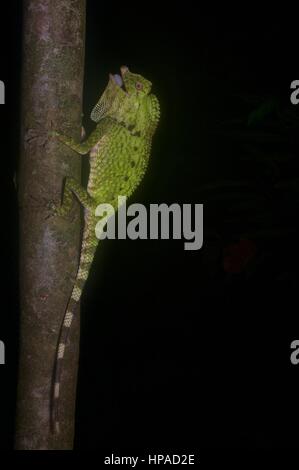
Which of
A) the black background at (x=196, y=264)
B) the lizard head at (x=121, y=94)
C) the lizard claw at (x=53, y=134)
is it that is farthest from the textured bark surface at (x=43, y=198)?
the black background at (x=196, y=264)

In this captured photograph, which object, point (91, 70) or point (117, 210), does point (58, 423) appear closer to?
point (117, 210)

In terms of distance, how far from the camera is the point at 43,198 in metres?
1.35

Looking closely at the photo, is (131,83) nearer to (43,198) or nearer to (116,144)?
(116,144)

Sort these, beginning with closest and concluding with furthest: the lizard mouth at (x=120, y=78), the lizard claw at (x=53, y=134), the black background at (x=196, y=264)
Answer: the lizard claw at (x=53, y=134), the lizard mouth at (x=120, y=78), the black background at (x=196, y=264)

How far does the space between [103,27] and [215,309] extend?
1884mm

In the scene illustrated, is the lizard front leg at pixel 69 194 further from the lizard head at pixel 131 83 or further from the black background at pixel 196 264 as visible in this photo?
the black background at pixel 196 264

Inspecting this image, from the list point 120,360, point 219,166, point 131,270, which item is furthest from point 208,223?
point 120,360

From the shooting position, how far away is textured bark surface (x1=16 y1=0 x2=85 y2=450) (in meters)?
1.33

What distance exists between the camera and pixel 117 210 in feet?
5.23

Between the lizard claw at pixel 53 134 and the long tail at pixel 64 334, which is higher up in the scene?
the lizard claw at pixel 53 134

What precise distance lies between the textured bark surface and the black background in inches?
38.5

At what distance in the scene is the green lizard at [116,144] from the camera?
56.6 inches

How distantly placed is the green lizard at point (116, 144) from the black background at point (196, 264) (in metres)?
0.72

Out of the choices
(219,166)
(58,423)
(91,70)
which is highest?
(91,70)
